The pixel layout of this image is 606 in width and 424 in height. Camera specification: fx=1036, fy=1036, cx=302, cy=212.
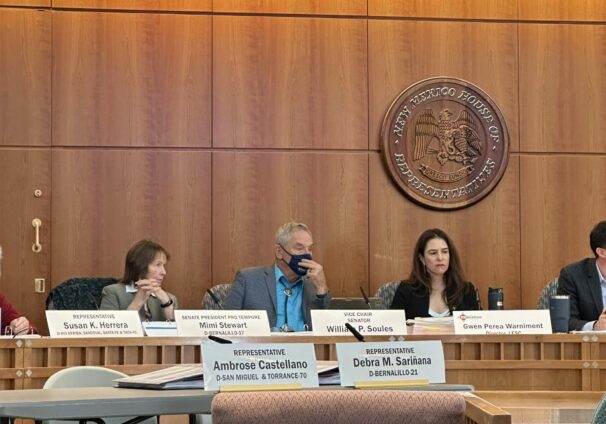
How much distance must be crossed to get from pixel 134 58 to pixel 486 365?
3319mm

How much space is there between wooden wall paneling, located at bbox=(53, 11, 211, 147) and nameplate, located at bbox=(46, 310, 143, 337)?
2424mm

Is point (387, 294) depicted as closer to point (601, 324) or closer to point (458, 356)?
point (601, 324)

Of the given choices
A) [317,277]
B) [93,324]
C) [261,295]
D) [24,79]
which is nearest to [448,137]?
[317,277]

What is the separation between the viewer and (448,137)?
21.4 ft

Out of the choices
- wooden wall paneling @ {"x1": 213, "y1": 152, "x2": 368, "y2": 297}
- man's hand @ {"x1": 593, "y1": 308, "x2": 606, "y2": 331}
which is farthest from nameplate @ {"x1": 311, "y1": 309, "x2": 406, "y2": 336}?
wooden wall paneling @ {"x1": 213, "y1": 152, "x2": 368, "y2": 297}

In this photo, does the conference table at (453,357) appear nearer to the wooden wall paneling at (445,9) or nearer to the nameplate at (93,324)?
the nameplate at (93,324)

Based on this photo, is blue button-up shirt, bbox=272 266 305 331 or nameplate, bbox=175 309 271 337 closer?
nameplate, bbox=175 309 271 337

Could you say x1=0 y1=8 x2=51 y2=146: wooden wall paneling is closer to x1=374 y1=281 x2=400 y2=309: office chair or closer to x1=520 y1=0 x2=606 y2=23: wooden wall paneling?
x1=374 y1=281 x2=400 y2=309: office chair

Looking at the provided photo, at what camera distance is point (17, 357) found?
3.75 metres

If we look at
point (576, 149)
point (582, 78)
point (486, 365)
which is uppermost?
point (582, 78)

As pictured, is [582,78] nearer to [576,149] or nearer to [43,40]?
[576,149]

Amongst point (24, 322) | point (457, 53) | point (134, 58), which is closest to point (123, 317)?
point (24, 322)

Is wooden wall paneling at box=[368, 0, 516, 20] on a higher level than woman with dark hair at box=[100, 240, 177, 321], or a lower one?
higher

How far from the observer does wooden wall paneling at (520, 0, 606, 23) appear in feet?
21.7
